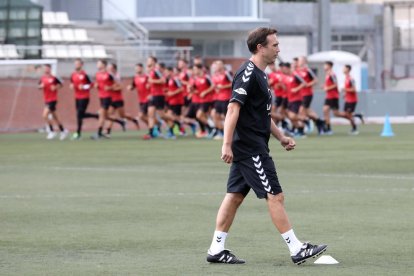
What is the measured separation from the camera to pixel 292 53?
75.4 meters

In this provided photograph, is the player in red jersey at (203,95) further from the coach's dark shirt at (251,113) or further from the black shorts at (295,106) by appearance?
the coach's dark shirt at (251,113)

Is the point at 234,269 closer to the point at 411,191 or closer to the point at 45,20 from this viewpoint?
the point at 411,191

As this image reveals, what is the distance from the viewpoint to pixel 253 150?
10922mm

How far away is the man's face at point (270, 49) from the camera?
35.5 ft

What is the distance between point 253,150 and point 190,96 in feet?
87.5

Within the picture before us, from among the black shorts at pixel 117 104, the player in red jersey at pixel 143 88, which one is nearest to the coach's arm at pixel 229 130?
the black shorts at pixel 117 104

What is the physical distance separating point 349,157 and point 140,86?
12854mm

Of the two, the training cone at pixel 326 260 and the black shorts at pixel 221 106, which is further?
the black shorts at pixel 221 106

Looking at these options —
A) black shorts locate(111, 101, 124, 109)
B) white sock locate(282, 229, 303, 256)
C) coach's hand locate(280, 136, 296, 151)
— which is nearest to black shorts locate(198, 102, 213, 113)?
black shorts locate(111, 101, 124, 109)

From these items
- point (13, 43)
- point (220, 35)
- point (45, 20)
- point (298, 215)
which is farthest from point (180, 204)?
point (220, 35)

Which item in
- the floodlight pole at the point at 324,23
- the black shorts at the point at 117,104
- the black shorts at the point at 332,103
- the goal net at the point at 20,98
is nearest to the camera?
the black shorts at the point at 117,104

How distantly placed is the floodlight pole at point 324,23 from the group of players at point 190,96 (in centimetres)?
1891

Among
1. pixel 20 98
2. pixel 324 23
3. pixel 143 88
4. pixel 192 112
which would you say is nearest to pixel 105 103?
pixel 143 88

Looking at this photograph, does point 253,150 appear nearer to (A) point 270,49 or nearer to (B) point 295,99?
(A) point 270,49
